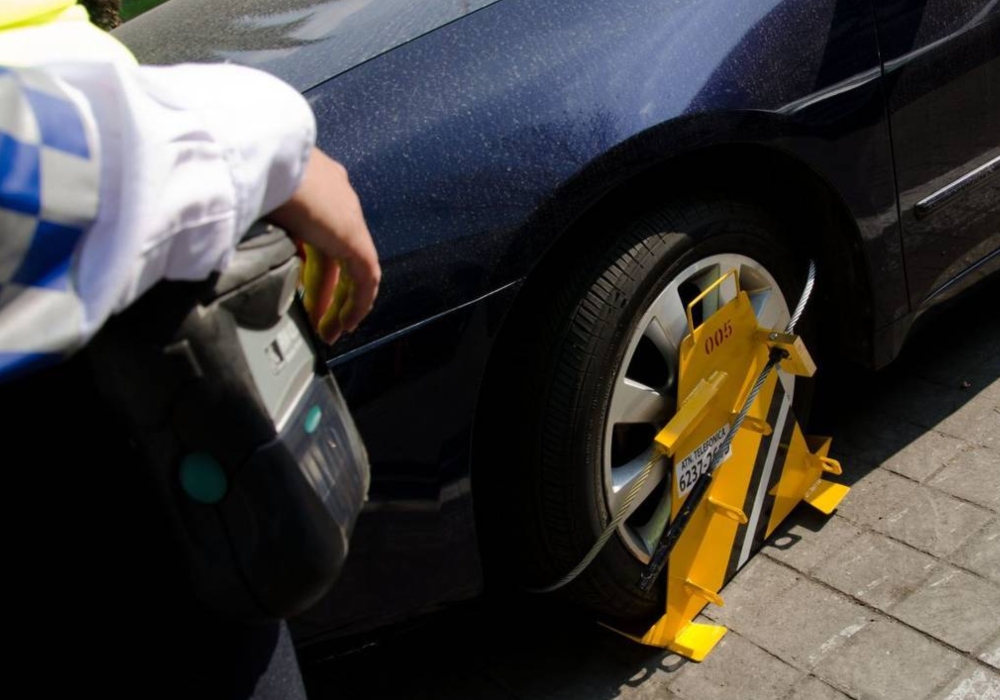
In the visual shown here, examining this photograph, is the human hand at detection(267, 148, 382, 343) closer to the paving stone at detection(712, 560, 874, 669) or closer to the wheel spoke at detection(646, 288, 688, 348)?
the wheel spoke at detection(646, 288, 688, 348)

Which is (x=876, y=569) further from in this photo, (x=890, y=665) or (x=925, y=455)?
(x=925, y=455)

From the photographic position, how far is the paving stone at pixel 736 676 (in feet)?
7.61

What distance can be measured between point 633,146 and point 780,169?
486 mm

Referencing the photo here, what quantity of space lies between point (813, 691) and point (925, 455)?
85cm

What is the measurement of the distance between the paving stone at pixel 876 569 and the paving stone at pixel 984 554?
2.4 inches

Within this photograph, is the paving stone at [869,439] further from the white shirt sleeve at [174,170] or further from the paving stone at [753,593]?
the white shirt sleeve at [174,170]

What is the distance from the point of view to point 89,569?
1.07 m

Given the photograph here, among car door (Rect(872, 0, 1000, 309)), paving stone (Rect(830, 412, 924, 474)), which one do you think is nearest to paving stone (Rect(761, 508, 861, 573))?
paving stone (Rect(830, 412, 924, 474))

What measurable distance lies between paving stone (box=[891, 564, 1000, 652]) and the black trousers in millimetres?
1634

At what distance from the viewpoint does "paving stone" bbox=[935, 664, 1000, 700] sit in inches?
86.7

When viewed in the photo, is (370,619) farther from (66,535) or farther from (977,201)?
(977,201)

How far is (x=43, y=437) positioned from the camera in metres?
1.01

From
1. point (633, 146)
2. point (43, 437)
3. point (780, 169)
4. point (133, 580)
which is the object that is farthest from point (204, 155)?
point (780, 169)

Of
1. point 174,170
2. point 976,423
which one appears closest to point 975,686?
point 976,423
